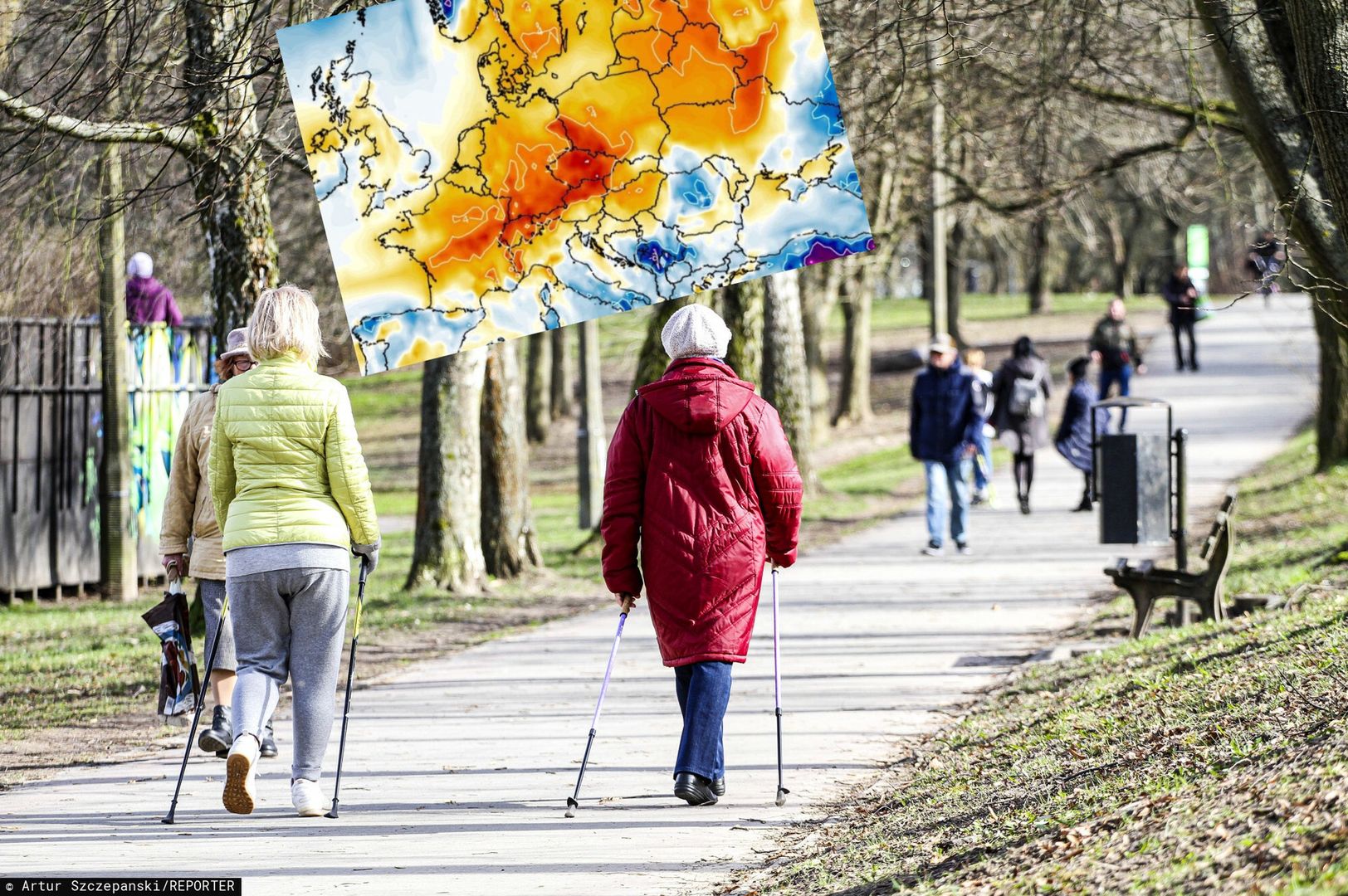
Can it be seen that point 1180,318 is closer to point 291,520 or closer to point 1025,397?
point 1025,397

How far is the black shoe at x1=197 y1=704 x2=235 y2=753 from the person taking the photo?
286 inches

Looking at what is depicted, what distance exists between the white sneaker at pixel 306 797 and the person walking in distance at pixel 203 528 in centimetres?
107

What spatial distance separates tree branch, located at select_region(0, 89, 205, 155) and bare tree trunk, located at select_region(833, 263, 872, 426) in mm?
23025

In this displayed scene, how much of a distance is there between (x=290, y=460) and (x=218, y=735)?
1.85 m

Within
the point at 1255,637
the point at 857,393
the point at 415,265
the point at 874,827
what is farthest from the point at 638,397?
the point at 857,393

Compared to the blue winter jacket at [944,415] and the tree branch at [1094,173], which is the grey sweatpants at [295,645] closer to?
the blue winter jacket at [944,415]

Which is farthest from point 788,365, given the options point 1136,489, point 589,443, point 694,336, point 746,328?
point 694,336

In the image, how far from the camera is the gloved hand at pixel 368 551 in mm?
6281

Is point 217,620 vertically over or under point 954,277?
under

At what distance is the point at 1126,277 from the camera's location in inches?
2753

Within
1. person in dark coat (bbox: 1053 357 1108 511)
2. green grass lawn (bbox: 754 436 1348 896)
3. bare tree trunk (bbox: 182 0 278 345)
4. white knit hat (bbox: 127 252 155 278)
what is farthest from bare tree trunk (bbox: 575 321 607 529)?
green grass lawn (bbox: 754 436 1348 896)

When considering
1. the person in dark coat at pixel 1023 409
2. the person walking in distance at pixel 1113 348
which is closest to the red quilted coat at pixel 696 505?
the person in dark coat at pixel 1023 409

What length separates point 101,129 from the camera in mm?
8930
